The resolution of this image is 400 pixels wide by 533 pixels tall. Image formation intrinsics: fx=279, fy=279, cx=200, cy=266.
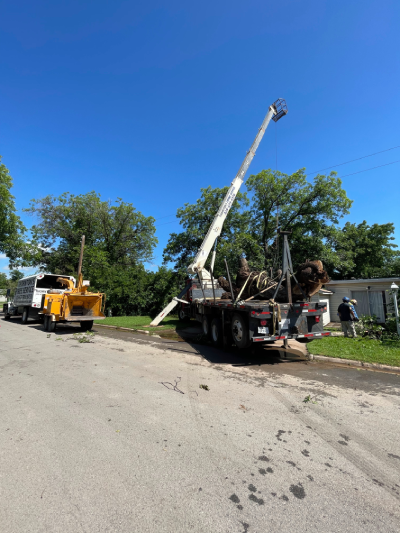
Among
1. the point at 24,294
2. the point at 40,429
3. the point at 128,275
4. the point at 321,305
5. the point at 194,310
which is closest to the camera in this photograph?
the point at 40,429

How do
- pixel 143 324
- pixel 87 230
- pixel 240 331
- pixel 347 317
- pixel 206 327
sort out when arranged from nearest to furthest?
pixel 240 331 < pixel 347 317 < pixel 206 327 < pixel 143 324 < pixel 87 230

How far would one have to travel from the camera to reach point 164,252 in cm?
2711

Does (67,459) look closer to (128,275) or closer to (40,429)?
(40,429)

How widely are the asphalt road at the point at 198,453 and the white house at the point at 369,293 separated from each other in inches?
442

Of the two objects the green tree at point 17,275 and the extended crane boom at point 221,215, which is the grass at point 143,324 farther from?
the green tree at point 17,275

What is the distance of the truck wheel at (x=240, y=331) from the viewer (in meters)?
7.55

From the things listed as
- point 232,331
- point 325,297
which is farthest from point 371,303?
point 232,331

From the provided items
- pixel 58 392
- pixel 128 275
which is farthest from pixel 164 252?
pixel 58 392

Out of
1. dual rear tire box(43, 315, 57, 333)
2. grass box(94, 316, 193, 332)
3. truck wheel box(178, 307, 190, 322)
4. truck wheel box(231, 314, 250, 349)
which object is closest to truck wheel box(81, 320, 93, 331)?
dual rear tire box(43, 315, 57, 333)

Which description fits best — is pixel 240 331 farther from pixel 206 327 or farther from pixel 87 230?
pixel 87 230

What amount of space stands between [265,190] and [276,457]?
23.6 m

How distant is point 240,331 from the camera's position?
25.7ft

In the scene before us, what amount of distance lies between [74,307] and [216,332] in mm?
7472

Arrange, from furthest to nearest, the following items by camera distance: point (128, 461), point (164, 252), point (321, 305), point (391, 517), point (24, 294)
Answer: point (164, 252)
point (24, 294)
point (321, 305)
point (128, 461)
point (391, 517)
